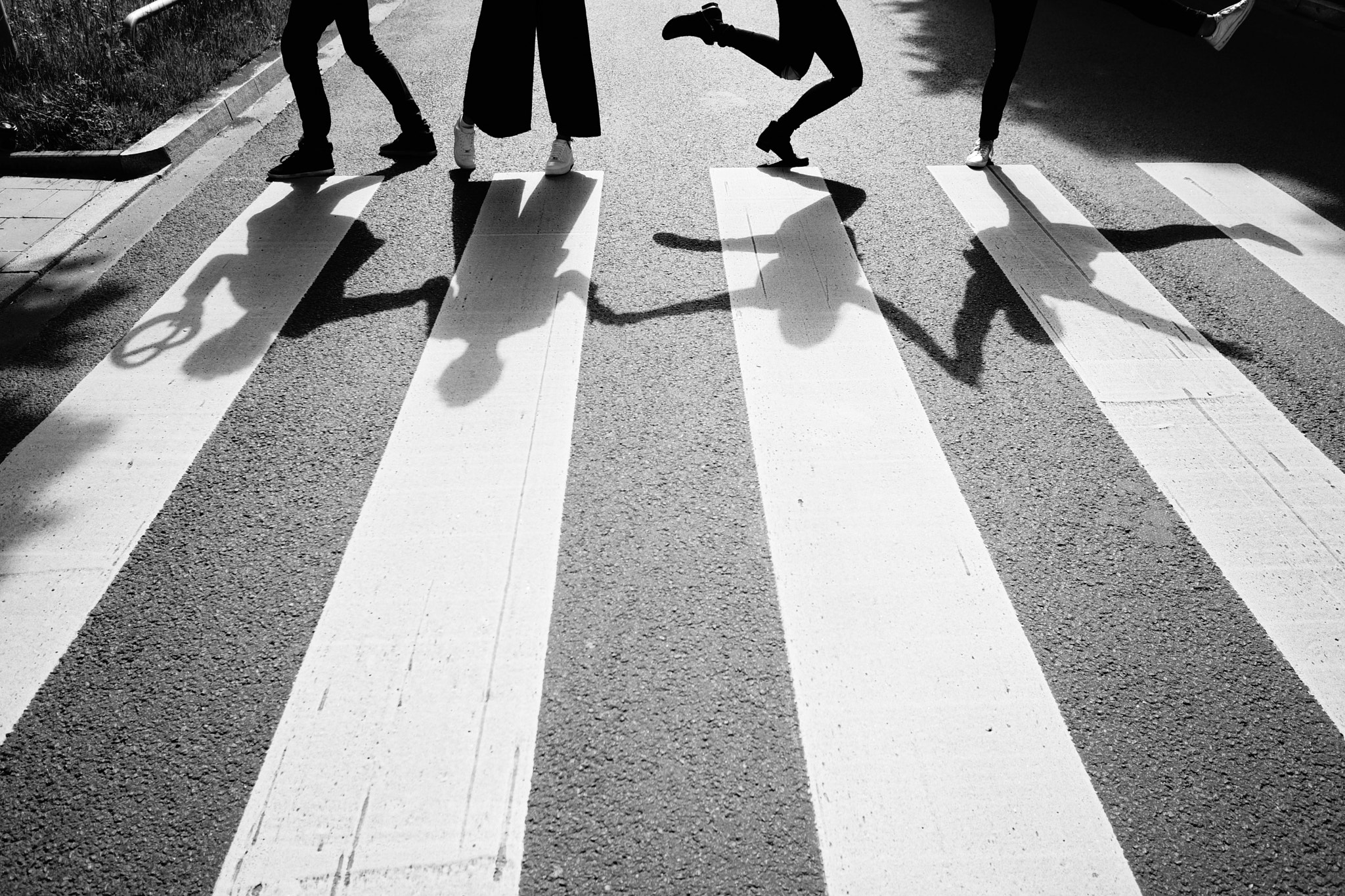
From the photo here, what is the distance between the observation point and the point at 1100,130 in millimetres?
5469

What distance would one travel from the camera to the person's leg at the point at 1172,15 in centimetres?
434

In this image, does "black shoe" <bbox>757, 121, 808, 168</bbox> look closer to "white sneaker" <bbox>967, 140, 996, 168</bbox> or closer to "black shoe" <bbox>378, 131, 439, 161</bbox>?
"white sneaker" <bbox>967, 140, 996, 168</bbox>

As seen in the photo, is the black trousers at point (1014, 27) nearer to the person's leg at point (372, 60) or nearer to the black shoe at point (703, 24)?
the black shoe at point (703, 24)

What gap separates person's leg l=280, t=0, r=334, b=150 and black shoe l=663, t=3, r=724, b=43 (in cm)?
193

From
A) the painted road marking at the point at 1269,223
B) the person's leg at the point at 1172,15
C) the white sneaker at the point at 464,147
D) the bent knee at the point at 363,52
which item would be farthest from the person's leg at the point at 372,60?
the painted road marking at the point at 1269,223

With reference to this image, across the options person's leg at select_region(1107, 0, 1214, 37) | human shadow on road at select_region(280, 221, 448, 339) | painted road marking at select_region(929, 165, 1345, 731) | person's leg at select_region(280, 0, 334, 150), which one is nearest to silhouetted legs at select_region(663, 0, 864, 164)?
painted road marking at select_region(929, 165, 1345, 731)

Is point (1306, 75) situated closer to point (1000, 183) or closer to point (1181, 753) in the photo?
point (1000, 183)

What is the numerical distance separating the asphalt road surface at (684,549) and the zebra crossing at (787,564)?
12mm

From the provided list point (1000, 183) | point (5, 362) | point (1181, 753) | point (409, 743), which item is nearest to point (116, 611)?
point (409, 743)

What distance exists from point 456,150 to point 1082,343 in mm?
3511

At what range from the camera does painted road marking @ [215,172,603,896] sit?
5.56 feet

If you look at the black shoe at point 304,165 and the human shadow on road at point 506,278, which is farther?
the black shoe at point 304,165

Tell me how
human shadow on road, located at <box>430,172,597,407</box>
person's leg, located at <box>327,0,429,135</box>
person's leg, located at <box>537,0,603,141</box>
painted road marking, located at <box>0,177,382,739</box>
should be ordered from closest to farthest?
1. painted road marking, located at <box>0,177,382,739</box>
2. human shadow on road, located at <box>430,172,597,407</box>
3. person's leg, located at <box>537,0,603,141</box>
4. person's leg, located at <box>327,0,429,135</box>

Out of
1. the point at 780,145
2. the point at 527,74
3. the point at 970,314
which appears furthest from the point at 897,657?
the point at 527,74
